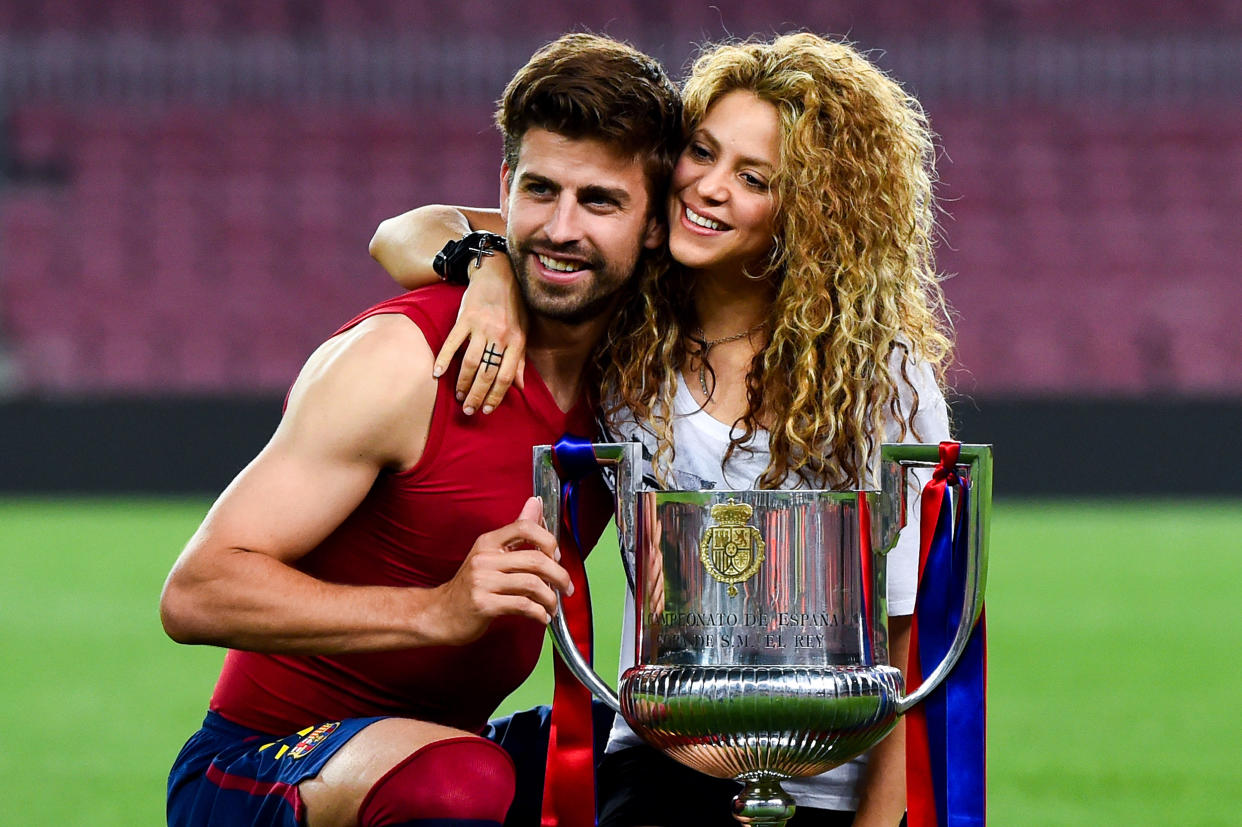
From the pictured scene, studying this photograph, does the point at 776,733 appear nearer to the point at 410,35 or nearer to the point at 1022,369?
the point at 1022,369

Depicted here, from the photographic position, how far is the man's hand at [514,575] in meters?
1.86

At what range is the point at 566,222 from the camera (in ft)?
7.33

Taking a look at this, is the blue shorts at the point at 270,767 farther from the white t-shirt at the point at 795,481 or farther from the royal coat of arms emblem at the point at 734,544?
the royal coat of arms emblem at the point at 734,544

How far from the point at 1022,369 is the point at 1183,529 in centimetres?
385

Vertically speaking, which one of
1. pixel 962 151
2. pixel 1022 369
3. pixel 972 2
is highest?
pixel 972 2

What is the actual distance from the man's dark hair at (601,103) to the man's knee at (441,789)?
31.9 inches

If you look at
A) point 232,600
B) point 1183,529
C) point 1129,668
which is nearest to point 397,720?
point 232,600

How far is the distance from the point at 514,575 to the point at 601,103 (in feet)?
2.29

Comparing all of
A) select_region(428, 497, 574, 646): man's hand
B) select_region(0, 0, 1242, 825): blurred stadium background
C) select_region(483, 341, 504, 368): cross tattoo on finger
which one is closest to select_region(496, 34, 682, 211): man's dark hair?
select_region(483, 341, 504, 368): cross tattoo on finger

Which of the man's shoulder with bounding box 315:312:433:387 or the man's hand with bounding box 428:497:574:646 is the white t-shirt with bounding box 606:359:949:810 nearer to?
the man's shoulder with bounding box 315:312:433:387

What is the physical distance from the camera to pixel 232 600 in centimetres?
207

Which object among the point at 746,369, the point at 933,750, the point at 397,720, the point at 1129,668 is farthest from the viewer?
the point at 1129,668

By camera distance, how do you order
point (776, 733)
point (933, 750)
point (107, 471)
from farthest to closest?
point (107, 471), point (933, 750), point (776, 733)

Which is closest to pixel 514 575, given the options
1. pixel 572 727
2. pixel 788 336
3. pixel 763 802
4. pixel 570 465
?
pixel 570 465
